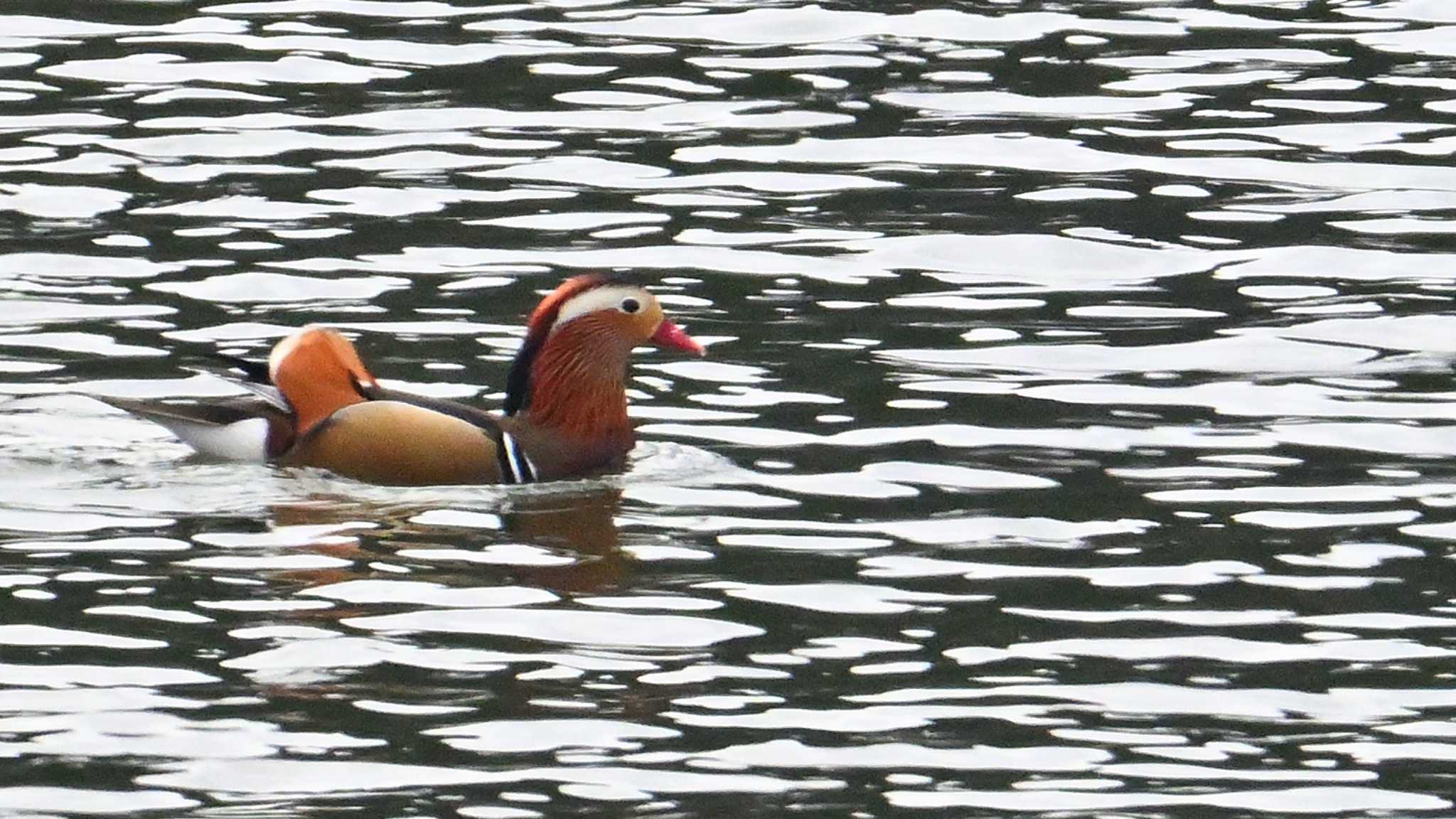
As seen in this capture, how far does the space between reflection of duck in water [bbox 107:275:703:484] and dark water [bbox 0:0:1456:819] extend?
0.17 metres

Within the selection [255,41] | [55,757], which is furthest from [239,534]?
[255,41]

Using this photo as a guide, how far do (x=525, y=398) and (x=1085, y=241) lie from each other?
171 inches

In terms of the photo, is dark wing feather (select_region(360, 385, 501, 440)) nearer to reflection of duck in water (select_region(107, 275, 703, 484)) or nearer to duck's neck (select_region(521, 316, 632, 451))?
reflection of duck in water (select_region(107, 275, 703, 484))

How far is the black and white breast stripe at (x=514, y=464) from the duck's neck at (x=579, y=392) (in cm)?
28

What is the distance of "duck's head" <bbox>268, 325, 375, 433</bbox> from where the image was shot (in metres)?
12.0

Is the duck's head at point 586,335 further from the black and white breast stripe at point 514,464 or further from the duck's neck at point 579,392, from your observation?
the black and white breast stripe at point 514,464

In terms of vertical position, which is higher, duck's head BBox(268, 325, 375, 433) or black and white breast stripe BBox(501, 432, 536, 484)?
duck's head BBox(268, 325, 375, 433)

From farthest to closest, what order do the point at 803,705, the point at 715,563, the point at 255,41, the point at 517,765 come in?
the point at 255,41
the point at 715,563
the point at 803,705
the point at 517,765

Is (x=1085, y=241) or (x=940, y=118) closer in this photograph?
(x=1085, y=241)

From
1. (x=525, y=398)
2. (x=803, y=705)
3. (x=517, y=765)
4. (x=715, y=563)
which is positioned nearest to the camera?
(x=517, y=765)

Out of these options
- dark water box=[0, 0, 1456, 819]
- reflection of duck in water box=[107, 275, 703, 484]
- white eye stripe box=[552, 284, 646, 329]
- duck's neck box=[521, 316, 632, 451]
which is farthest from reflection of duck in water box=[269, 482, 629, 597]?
white eye stripe box=[552, 284, 646, 329]

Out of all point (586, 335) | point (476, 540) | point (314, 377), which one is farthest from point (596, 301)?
point (476, 540)

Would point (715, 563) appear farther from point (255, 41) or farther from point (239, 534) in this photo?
point (255, 41)

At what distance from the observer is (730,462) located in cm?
1210
